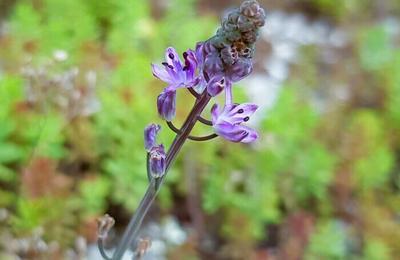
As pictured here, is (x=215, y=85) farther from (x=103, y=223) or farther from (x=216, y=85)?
(x=103, y=223)

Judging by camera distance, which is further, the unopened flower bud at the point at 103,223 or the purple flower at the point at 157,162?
the unopened flower bud at the point at 103,223

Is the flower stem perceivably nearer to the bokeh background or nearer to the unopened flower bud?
the unopened flower bud

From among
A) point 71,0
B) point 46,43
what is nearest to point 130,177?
point 46,43

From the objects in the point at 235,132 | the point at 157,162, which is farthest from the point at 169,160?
the point at 235,132

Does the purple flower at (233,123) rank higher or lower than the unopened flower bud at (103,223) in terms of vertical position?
higher

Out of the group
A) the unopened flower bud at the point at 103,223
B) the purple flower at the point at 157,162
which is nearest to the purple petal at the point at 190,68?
the purple flower at the point at 157,162

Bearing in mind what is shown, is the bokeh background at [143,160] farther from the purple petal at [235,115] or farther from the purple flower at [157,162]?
the purple petal at [235,115]
